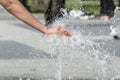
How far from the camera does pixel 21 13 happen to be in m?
3.77

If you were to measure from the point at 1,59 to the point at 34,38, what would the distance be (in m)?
3.37

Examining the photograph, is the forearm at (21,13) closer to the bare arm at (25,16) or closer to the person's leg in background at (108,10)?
the bare arm at (25,16)

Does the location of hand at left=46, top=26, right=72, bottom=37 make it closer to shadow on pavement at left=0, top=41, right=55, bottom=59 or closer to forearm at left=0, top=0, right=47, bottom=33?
forearm at left=0, top=0, right=47, bottom=33

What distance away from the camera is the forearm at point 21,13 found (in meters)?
3.75

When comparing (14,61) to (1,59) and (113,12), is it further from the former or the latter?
(113,12)

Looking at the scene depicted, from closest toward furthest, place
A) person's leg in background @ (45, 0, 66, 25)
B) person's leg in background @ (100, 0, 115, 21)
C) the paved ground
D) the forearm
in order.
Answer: the forearm, the paved ground, person's leg in background @ (45, 0, 66, 25), person's leg in background @ (100, 0, 115, 21)

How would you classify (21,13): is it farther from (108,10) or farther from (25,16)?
(108,10)

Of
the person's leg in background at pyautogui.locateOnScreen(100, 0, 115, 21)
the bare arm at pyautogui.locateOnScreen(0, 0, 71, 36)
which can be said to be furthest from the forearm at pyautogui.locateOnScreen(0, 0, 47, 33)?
the person's leg in background at pyautogui.locateOnScreen(100, 0, 115, 21)

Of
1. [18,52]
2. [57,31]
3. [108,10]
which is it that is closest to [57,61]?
[18,52]

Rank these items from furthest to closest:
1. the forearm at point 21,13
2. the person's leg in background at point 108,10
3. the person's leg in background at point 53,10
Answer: the person's leg in background at point 108,10, the person's leg in background at point 53,10, the forearm at point 21,13

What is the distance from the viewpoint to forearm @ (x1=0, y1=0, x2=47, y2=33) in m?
3.75

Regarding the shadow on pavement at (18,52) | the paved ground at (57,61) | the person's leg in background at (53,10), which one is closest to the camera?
the paved ground at (57,61)

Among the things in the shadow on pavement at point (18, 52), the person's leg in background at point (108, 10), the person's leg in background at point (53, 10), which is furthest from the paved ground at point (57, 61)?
the person's leg in background at point (108, 10)

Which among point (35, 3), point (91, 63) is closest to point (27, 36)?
point (91, 63)
